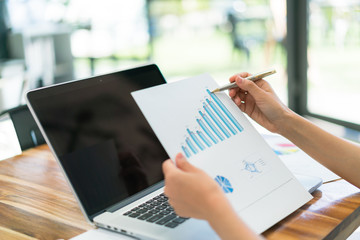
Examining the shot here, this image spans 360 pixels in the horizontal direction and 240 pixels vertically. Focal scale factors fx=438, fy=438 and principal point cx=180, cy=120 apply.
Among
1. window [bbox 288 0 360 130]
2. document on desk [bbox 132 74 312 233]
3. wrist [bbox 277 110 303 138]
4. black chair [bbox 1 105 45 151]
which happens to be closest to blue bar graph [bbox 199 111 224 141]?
document on desk [bbox 132 74 312 233]

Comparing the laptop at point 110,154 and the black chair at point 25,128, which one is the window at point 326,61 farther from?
the laptop at point 110,154

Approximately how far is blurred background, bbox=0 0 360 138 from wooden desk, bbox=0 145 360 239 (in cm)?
261

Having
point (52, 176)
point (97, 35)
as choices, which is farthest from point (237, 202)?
point (97, 35)

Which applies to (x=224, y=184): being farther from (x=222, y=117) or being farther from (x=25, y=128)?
(x=25, y=128)

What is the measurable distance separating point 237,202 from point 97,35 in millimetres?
5047

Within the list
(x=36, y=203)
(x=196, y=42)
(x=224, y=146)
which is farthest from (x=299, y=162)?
(x=196, y=42)

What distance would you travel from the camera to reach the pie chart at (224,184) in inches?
29.6

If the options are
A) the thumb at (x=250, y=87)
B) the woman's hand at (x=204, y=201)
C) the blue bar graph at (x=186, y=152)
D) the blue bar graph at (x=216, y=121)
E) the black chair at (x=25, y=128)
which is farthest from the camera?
the black chair at (x=25, y=128)

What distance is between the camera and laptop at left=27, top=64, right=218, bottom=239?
0.78 meters

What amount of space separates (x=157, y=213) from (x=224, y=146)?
174 millimetres

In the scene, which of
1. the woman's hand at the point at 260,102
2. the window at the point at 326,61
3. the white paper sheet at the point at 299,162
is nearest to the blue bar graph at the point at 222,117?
the woman's hand at the point at 260,102

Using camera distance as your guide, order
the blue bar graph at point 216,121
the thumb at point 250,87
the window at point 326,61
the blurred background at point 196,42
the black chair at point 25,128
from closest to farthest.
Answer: the blue bar graph at point 216,121 → the thumb at point 250,87 → the black chair at point 25,128 → the window at point 326,61 → the blurred background at point 196,42

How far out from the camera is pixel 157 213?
2.64 feet

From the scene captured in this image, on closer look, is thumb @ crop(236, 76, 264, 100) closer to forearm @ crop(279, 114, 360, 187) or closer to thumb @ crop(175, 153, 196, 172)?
forearm @ crop(279, 114, 360, 187)
